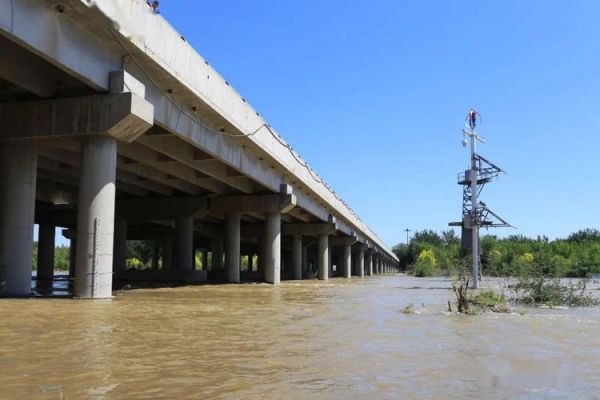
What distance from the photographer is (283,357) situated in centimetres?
716

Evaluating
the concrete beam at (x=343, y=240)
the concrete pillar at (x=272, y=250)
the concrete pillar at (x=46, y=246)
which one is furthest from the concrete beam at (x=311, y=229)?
the concrete pillar at (x=46, y=246)

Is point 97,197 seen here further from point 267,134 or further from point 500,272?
point 500,272

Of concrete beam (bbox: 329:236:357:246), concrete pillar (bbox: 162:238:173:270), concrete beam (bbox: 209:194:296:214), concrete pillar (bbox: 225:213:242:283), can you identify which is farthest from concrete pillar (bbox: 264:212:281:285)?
concrete beam (bbox: 329:236:357:246)

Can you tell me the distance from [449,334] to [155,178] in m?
22.6

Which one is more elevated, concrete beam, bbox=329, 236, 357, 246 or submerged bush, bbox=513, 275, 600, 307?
concrete beam, bbox=329, 236, 357, 246

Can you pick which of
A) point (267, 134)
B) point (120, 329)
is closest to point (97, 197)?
point (120, 329)

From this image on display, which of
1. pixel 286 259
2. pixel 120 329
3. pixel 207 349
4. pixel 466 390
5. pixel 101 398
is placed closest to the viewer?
pixel 101 398

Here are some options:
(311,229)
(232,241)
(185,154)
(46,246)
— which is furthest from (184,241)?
(311,229)

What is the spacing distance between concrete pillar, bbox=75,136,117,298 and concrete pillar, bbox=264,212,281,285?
20159mm

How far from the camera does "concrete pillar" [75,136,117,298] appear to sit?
1563 cm

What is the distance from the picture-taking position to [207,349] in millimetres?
7621

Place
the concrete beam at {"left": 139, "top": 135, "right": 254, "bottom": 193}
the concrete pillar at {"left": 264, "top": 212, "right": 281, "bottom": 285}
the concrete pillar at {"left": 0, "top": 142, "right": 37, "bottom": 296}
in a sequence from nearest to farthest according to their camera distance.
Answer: the concrete pillar at {"left": 0, "top": 142, "right": 37, "bottom": 296}, the concrete beam at {"left": 139, "top": 135, "right": 254, "bottom": 193}, the concrete pillar at {"left": 264, "top": 212, "right": 281, "bottom": 285}

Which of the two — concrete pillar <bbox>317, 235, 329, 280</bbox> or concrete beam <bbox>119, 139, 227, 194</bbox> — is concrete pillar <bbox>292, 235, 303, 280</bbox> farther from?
concrete beam <bbox>119, 139, 227, 194</bbox>

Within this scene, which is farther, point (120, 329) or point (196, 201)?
point (196, 201)
